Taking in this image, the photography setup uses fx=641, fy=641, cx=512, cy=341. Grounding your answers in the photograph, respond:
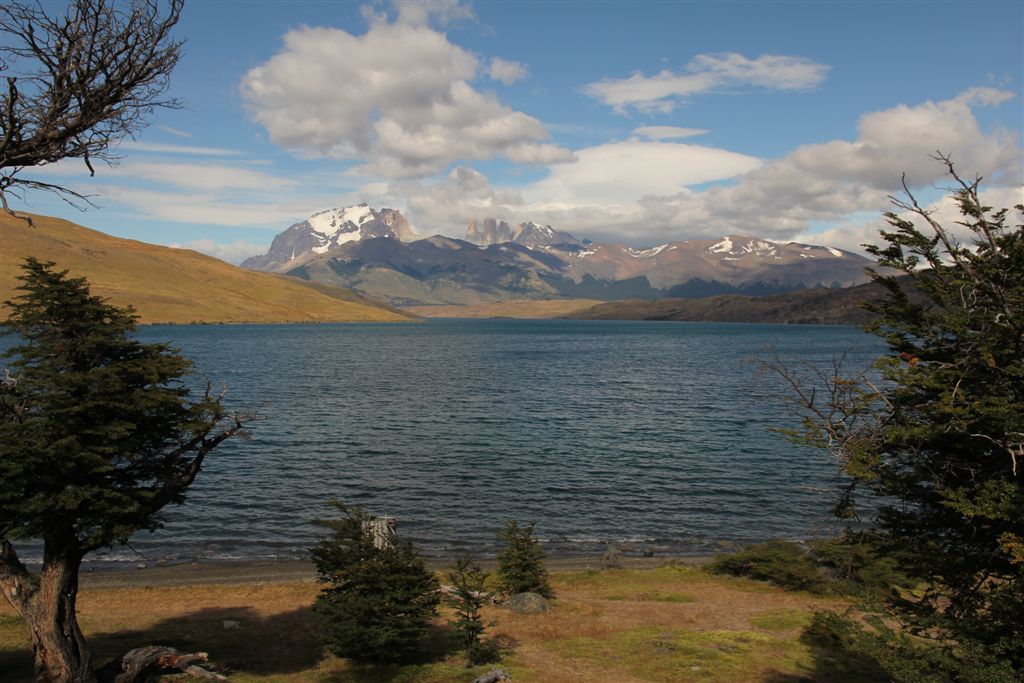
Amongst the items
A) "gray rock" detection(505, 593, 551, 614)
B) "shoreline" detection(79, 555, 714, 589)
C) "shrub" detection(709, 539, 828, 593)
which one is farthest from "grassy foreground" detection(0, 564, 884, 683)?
"shoreline" detection(79, 555, 714, 589)

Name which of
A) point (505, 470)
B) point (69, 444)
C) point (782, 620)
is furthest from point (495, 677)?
point (505, 470)

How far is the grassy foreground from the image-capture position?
21.0m

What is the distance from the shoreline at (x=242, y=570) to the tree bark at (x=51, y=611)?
637 inches

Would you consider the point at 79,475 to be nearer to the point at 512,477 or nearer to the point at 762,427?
the point at 512,477

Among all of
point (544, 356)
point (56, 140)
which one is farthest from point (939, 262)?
point (544, 356)

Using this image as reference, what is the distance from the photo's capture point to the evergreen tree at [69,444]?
16422 mm

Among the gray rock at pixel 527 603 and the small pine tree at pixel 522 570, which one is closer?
the gray rock at pixel 527 603

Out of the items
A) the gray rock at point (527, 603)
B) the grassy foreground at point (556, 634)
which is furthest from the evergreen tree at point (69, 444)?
the gray rock at point (527, 603)

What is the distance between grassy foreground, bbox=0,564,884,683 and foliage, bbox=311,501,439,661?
3.07ft

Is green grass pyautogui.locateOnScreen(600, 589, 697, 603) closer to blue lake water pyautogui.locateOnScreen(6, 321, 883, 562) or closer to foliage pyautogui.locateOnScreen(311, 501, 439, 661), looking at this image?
blue lake water pyautogui.locateOnScreen(6, 321, 883, 562)

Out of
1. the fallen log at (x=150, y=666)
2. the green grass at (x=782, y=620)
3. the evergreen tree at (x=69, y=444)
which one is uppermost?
the evergreen tree at (x=69, y=444)

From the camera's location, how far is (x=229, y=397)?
9444cm

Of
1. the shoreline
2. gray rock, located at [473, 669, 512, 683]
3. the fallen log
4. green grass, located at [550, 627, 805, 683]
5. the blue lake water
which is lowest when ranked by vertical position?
the shoreline

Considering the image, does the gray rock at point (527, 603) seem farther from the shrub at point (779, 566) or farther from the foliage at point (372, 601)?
the shrub at point (779, 566)
